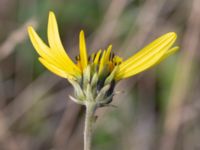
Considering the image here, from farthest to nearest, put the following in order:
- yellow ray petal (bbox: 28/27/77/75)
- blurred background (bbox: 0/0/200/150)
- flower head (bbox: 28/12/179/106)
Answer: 1. blurred background (bbox: 0/0/200/150)
2. yellow ray petal (bbox: 28/27/77/75)
3. flower head (bbox: 28/12/179/106)

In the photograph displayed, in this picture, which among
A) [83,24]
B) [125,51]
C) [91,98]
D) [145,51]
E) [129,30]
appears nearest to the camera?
[91,98]

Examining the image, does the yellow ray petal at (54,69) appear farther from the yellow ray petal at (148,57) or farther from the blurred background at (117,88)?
the blurred background at (117,88)

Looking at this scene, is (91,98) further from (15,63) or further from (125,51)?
(15,63)

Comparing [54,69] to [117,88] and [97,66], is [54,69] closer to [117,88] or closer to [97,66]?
[97,66]

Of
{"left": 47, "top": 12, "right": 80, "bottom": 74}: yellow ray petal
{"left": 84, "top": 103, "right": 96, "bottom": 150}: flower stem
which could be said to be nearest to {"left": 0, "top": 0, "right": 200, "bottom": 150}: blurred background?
{"left": 47, "top": 12, "right": 80, "bottom": 74}: yellow ray petal

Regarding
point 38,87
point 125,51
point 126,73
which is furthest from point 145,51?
point 38,87

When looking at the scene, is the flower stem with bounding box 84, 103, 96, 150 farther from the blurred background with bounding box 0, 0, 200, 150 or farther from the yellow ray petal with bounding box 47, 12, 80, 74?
the blurred background with bounding box 0, 0, 200, 150

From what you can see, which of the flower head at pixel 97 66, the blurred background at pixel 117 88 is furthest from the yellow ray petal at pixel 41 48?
the blurred background at pixel 117 88
